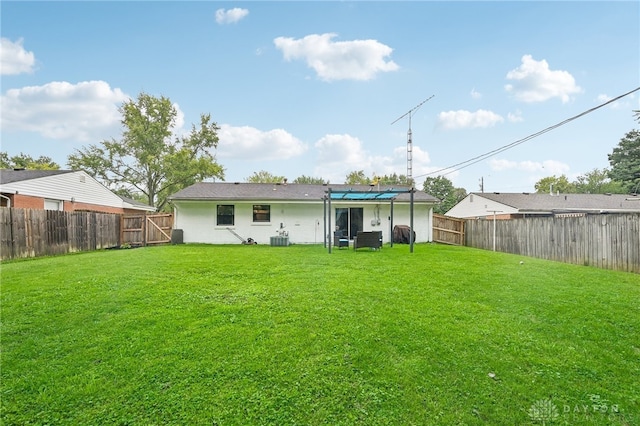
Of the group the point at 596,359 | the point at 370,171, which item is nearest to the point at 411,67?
the point at 596,359

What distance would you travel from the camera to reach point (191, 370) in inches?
132

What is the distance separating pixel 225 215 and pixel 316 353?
44.2 ft

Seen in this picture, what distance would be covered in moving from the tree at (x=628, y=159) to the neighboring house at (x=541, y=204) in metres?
1.31

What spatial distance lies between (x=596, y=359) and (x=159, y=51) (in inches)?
640

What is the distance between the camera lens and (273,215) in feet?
53.4

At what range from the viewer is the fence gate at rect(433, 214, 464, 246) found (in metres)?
17.1

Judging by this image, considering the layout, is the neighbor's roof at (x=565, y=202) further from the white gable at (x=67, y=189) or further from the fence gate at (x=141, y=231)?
the white gable at (x=67, y=189)

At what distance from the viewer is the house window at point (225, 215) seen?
16156 millimetres

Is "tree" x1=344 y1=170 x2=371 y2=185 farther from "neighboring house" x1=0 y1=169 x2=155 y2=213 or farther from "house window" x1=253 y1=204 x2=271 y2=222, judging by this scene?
"neighboring house" x1=0 y1=169 x2=155 y2=213

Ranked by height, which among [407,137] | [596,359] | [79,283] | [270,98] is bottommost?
[596,359]

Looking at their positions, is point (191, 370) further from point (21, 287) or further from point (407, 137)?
point (407, 137)

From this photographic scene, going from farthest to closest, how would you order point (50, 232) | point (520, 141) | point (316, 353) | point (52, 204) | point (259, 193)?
point (52, 204), point (259, 193), point (520, 141), point (50, 232), point (316, 353)

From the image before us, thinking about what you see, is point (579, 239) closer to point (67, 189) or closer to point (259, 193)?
point (259, 193)

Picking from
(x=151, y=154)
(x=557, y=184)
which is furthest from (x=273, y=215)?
(x=557, y=184)
